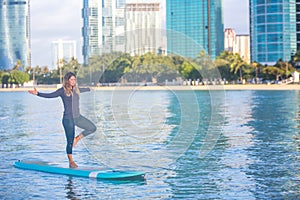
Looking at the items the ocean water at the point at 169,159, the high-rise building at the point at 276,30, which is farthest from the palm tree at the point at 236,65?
the ocean water at the point at 169,159

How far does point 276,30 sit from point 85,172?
131630 millimetres

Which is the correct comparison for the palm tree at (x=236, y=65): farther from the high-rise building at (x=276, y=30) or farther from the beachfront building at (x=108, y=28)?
the beachfront building at (x=108, y=28)

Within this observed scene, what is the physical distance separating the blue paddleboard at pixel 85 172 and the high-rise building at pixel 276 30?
128494 mm

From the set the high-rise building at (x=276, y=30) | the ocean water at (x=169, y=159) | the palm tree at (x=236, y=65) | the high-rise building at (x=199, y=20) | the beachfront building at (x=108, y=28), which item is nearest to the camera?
the ocean water at (x=169, y=159)

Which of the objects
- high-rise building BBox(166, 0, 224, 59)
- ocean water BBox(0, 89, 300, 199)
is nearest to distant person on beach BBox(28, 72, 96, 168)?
ocean water BBox(0, 89, 300, 199)

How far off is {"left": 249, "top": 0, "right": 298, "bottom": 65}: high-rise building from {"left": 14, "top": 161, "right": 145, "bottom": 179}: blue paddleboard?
12849 centimetres

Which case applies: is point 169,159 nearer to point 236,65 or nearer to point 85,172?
point 85,172

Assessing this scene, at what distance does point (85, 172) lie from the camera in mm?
14227

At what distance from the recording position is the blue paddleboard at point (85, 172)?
13766mm

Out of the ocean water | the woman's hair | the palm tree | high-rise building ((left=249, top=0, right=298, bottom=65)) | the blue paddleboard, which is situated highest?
high-rise building ((left=249, top=0, right=298, bottom=65))

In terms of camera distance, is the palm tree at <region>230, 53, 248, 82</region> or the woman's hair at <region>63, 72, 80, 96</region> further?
the palm tree at <region>230, 53, 248, 82</region>

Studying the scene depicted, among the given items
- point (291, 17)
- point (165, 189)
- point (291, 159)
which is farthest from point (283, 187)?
point (291, 17)

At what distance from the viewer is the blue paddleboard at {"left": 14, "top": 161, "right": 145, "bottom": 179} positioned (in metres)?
13.8

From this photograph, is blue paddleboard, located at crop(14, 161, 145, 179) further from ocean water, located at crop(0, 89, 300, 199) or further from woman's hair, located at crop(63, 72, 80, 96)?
woman's hair, located at crop(63, 72, 80, 96)
